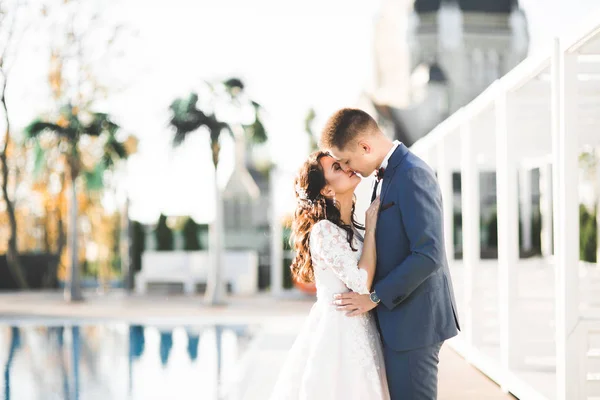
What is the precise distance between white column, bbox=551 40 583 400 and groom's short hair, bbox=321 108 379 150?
2.38 metres

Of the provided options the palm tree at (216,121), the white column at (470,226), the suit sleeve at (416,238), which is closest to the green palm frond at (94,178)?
the palm tree at (216,121)

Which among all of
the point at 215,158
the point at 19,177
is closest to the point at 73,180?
the point at 215,158

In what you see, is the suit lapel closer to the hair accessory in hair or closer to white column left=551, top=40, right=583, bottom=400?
the hair accessory in hair

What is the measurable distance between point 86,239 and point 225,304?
703 inches

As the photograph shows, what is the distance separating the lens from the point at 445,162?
10.6m

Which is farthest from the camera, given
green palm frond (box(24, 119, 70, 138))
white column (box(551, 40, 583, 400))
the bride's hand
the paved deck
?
green palm frond (box(24, 119, 70, 138))

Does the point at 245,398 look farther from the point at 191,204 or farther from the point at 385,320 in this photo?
the point at 191,204

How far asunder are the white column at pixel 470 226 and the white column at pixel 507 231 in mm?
1377

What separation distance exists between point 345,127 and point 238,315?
13648mm

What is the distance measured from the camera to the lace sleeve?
141 inches

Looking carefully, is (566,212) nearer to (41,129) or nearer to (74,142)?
(74,142)

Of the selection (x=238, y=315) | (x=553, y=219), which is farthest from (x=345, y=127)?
(x=238, y=315)

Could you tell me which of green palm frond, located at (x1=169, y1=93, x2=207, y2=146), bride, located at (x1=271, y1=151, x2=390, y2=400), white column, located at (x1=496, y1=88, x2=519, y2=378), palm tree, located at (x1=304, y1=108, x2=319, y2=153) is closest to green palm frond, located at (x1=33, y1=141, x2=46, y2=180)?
green palm frond, located at (x1=169, y1=93, x2=207, y2=146)

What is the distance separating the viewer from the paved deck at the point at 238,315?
7578 millimetres
